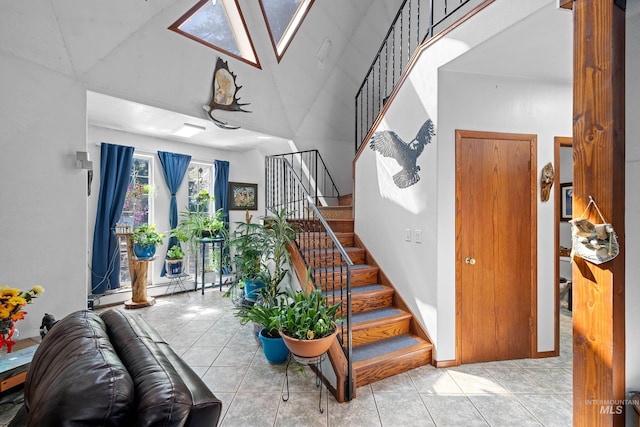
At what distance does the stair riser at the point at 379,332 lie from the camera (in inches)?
99.9

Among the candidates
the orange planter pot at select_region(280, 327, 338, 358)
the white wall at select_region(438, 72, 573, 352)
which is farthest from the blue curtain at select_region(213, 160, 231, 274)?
the white wall at select_region(438, 72, 573, 352)

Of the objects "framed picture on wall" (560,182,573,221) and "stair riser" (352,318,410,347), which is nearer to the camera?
"stair riser" (352,318,410,347)

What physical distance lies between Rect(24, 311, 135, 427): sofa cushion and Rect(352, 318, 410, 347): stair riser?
6.43 feet

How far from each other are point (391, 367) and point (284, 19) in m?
4.79

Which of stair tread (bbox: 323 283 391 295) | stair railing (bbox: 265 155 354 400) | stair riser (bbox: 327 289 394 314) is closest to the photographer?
stair railing (bbox: 265 155 354 400)

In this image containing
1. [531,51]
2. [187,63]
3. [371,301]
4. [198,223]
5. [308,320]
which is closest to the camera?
[308,320]

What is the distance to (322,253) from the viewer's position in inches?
133

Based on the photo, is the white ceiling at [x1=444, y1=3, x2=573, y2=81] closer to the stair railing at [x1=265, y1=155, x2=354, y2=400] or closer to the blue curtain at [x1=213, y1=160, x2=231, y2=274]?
the stair railing at [x1=265, y1=155, x2=354, y2=400]

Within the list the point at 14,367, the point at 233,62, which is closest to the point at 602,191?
the point at 14,367

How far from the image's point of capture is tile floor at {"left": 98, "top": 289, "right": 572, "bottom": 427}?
1.89 metres

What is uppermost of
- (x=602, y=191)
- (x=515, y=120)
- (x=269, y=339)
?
(x=515, y=120)

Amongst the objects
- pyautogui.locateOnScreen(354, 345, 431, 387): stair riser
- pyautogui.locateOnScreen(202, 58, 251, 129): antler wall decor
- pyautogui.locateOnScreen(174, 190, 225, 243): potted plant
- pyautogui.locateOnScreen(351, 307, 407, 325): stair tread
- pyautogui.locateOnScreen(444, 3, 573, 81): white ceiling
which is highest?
pyautogui.locateOnScreen(202, 58, 251, 129): antler wall decor

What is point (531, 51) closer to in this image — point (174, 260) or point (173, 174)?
point (173, 174)

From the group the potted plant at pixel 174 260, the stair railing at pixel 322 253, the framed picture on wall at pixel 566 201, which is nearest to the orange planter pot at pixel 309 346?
the stair railing at pixel 322 253
